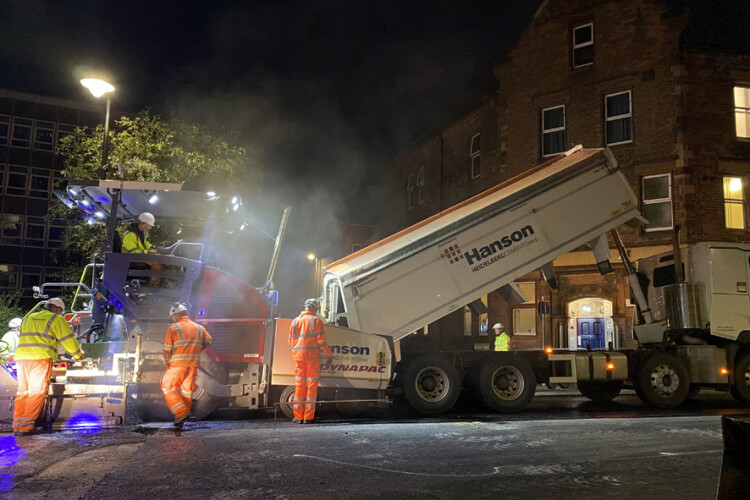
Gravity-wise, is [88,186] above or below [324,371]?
above

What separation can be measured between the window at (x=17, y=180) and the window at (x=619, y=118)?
A: 32.6m

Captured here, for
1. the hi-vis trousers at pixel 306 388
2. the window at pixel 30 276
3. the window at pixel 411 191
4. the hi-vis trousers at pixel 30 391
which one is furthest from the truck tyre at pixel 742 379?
the window at pixel 30 276

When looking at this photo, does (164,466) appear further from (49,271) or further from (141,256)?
(49,271)

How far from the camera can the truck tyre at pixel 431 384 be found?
8.03 m

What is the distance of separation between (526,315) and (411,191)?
1112cm

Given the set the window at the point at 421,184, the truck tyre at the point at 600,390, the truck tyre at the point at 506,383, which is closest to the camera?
the truck tyre at the point at 506,383

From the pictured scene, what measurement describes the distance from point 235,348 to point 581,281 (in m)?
11.3

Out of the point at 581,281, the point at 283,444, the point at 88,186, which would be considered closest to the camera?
the point at 283,444

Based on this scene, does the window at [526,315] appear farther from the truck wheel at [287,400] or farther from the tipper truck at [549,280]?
the truck wheel at [287,400]

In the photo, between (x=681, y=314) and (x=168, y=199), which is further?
(x=681, y=314)

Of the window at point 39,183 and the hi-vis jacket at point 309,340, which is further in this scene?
the window at point 39,183

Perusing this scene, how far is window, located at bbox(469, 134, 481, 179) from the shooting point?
19906 mm

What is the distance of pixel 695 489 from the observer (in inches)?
168

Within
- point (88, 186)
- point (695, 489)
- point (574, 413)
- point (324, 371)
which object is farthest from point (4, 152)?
point (695, 489)
